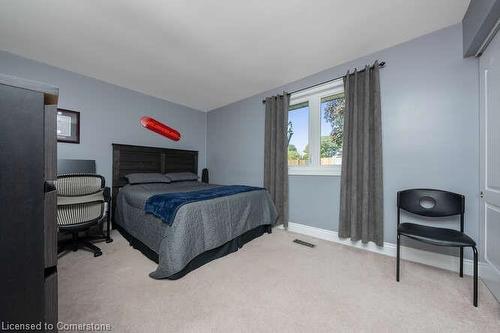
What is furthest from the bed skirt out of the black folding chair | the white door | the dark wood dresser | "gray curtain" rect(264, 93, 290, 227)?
the white door

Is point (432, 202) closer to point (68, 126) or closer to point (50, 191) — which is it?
point (50, 191)

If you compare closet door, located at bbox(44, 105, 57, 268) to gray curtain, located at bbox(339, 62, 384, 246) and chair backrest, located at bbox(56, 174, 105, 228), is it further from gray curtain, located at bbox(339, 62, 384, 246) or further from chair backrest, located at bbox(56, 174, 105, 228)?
gray curtain, located at bbox(339, 62, 384, 246)

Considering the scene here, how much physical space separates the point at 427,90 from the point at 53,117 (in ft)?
9.39

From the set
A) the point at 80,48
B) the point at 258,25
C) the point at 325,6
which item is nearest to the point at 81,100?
the point at 80,48

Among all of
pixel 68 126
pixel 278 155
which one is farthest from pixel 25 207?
pixel 68 126

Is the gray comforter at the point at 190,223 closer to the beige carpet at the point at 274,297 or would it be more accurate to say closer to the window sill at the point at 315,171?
the beige carpet at the point at 274,297

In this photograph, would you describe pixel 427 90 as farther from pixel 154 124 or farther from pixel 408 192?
pixel 154 124

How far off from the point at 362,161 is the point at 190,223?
6.67 ft

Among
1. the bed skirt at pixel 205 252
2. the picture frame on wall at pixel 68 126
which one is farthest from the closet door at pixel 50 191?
the picture frame on wall at pixel 68 126

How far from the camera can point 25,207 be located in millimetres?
504

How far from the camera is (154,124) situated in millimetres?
1563

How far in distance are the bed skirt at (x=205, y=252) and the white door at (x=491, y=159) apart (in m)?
2.15

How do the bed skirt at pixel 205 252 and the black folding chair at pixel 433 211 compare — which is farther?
the bed skirt at pixel 205 252

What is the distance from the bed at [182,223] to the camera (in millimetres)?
1703
